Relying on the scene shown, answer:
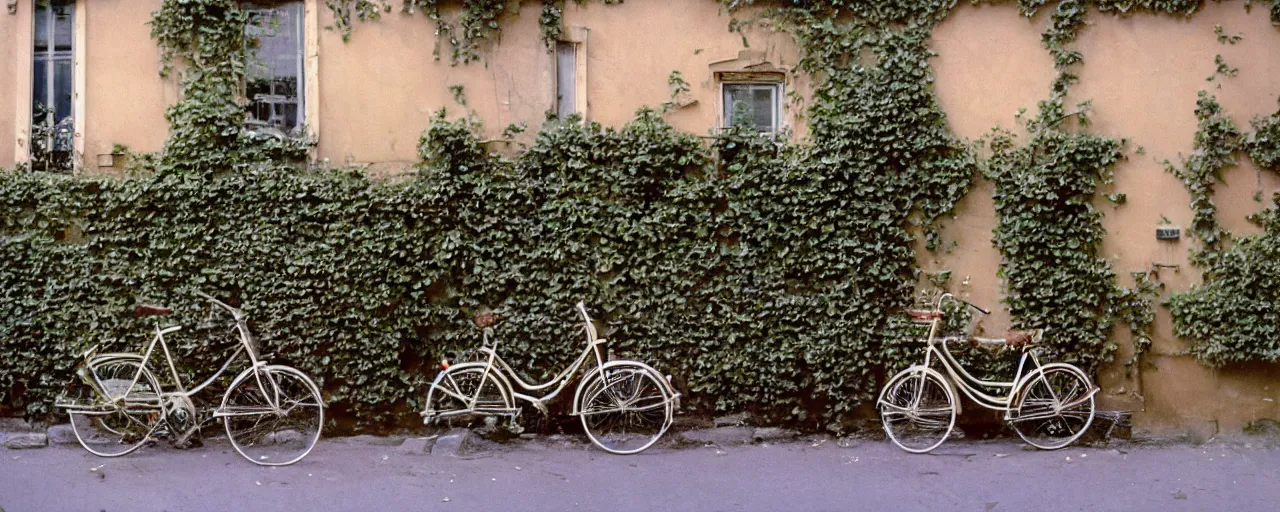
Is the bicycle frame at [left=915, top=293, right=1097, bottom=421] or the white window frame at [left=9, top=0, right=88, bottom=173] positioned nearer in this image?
the bicycle frame at [left=915, top=293, right=1097, bottom=421]

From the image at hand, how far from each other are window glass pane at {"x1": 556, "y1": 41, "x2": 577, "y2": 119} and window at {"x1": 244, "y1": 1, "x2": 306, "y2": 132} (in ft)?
6.54

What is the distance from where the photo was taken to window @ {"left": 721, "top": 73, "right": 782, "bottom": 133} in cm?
746

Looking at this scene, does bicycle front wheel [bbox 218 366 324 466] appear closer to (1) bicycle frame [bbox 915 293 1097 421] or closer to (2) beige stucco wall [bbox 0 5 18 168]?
(2) beige stucco wall [bbox 0 5 18 168]

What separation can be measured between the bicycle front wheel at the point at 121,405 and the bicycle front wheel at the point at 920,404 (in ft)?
16.9

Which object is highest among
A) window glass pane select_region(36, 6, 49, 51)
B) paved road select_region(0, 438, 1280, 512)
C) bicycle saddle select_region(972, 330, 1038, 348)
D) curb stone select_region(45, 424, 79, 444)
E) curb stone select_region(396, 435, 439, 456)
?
window glass pane select_region(36, 6, 49, 51)

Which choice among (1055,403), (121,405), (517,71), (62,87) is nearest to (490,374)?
(517,71)

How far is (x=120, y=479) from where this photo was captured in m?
6.16

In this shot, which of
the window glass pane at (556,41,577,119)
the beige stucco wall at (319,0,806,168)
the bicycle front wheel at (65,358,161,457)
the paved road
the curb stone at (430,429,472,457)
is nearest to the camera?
the paved road

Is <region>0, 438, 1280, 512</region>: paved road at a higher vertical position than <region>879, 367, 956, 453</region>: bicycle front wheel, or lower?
lower

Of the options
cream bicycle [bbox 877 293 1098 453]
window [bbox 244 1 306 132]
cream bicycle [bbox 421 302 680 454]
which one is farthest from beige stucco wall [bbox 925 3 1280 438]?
window [bbox 244 1 306 132]

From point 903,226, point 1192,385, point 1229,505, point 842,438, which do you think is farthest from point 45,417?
point 1192,385

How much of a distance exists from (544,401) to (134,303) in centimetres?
318

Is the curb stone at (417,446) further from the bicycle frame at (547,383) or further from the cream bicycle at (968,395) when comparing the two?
the cream bicycle at (968,395)

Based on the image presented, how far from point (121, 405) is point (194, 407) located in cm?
46
